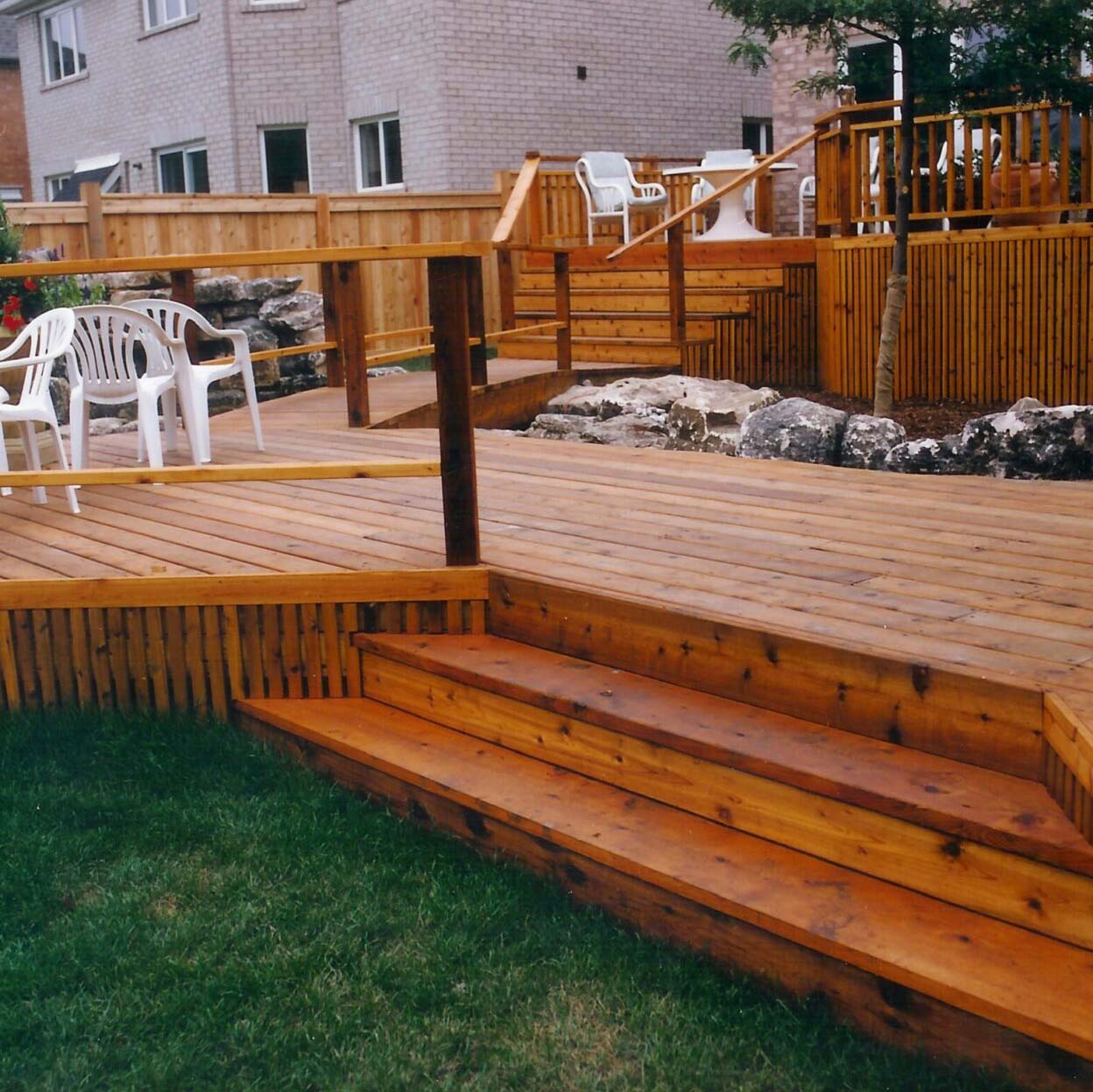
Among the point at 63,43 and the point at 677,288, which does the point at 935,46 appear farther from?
the point at 63,43

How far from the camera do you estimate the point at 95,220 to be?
11.2 meters

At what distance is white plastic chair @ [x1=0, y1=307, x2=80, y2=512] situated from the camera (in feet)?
14.8

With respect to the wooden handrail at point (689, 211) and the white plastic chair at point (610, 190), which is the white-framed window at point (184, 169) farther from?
the wooden handrail at point (689, 211)

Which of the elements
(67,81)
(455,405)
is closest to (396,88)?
(67,81)

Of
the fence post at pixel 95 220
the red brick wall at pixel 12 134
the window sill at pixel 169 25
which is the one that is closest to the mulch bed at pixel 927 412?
the fence post at pixel 95 220

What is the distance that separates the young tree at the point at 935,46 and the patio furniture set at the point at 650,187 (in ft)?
14.4

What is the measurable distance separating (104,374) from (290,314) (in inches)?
209

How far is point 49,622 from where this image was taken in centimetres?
382

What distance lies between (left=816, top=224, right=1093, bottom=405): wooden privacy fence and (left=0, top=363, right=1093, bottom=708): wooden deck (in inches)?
141

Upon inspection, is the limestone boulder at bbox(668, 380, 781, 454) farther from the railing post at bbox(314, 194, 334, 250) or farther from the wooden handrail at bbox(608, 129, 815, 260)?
the railing post at bbox(314, 194, 334, 250)

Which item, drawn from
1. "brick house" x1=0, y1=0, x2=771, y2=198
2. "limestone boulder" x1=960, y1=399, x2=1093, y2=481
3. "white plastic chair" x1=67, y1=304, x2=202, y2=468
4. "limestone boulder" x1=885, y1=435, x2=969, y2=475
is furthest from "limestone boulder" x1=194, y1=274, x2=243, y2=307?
"limestone boulder" x1=960, y1=399, x2=1093, y2=481

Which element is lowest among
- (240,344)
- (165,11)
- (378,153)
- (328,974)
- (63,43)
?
(328,974)

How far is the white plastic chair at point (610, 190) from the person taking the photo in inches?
508

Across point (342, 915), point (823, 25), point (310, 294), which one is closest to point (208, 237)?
point (310, 294)
